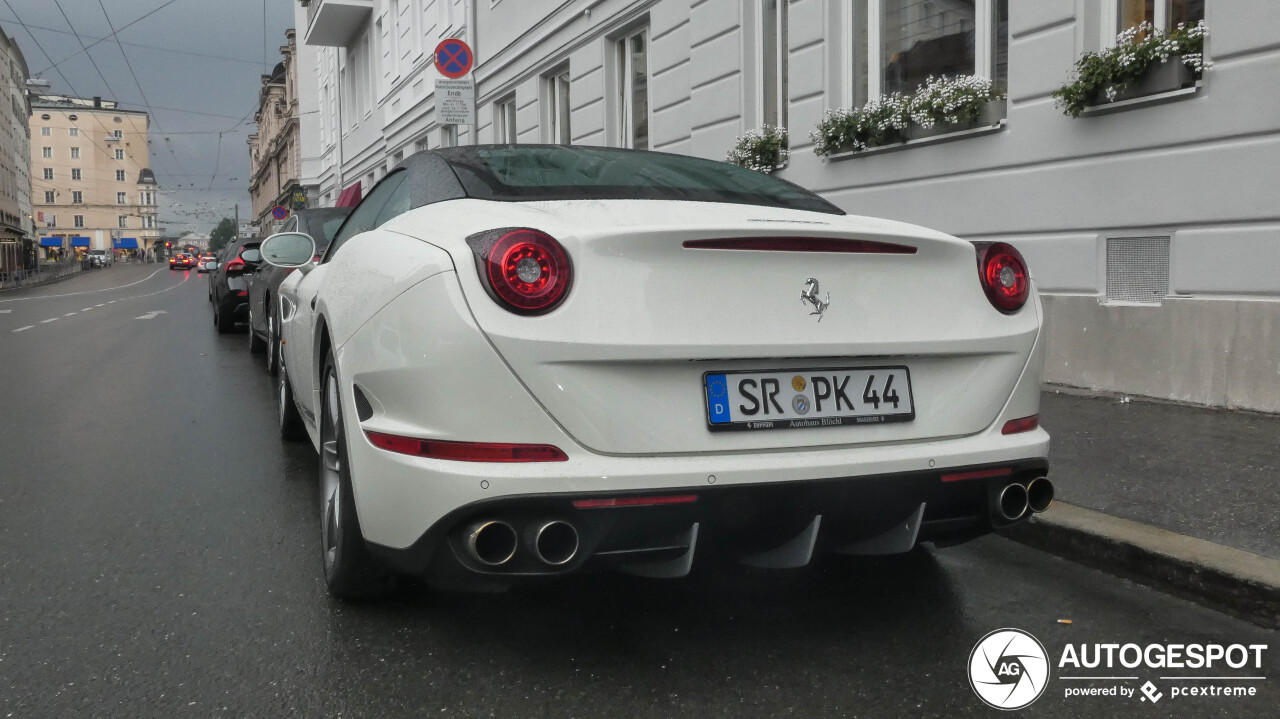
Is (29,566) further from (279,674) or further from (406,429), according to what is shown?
(406,429)

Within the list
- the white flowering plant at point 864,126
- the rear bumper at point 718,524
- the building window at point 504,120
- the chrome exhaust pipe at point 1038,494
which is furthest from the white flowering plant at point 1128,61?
the building window at point 504,120

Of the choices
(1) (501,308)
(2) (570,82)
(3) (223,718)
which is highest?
(2) (570,82)

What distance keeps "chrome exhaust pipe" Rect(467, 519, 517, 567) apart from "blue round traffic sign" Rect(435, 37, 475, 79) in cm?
982

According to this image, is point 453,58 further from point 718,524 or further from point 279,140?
point 279,140

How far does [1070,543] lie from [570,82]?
13.1 metres

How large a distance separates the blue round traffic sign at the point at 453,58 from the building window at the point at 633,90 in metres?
2.65

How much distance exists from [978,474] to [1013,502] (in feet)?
0.52

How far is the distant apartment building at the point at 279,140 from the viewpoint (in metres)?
62.0

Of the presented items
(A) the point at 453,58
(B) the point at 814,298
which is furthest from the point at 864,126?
(B) the point at 814,298

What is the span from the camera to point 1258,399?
6270 mm

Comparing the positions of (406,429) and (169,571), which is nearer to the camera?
(406,429)

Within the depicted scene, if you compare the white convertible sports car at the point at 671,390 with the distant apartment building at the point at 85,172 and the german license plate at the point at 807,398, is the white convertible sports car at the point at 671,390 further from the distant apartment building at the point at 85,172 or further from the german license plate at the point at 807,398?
the distant apartment building at the point at 85,172

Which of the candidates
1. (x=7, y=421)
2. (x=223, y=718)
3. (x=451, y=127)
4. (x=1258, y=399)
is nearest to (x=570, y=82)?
(x=451, y=127)

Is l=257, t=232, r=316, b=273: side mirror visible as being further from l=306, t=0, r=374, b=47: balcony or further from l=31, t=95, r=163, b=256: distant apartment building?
l=31, t=95, r=163, b=256: distant apartment building
